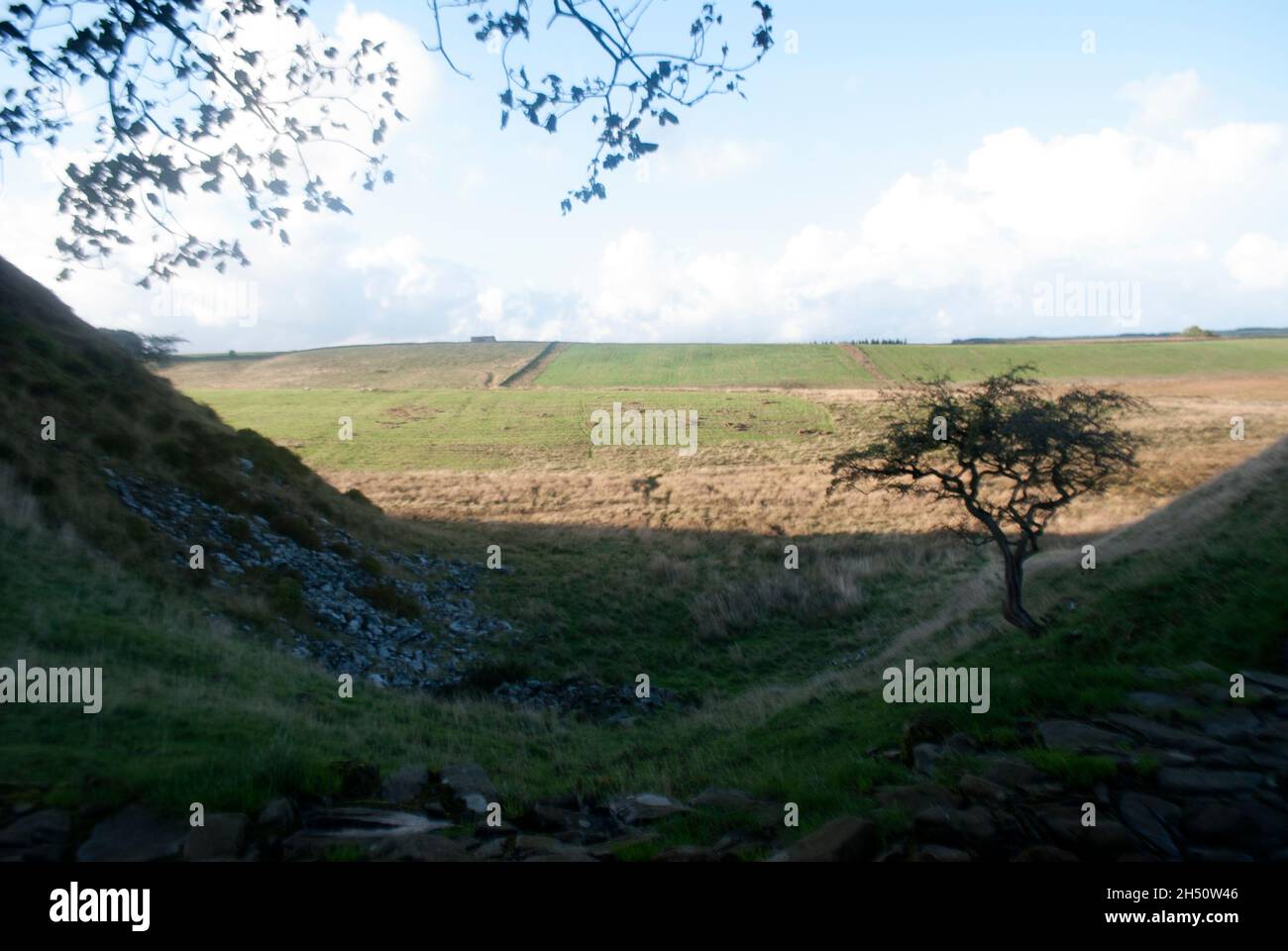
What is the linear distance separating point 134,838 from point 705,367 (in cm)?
8669

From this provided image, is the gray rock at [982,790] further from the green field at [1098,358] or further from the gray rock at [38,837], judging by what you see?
the green field at [1098,358]

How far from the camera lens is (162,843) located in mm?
5414

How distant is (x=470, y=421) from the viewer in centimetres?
6200

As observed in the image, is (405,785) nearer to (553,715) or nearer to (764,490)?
(553,715)

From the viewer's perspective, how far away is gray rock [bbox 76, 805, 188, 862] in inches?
205

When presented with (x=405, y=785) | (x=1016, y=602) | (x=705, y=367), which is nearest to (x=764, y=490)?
(x=1016, y=602)

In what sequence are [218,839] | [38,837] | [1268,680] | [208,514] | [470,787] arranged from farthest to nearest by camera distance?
[208,514] → [1268,680] → [470,787] → [218,839] → [38,837]

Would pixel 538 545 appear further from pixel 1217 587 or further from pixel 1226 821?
pixel 1226 821

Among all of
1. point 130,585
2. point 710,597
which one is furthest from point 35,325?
point 710,597

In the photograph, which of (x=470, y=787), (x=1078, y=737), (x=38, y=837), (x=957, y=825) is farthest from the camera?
(x=470, y=787)

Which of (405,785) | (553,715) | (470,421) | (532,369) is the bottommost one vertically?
(553,715)

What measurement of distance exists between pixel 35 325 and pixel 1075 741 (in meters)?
25.7
